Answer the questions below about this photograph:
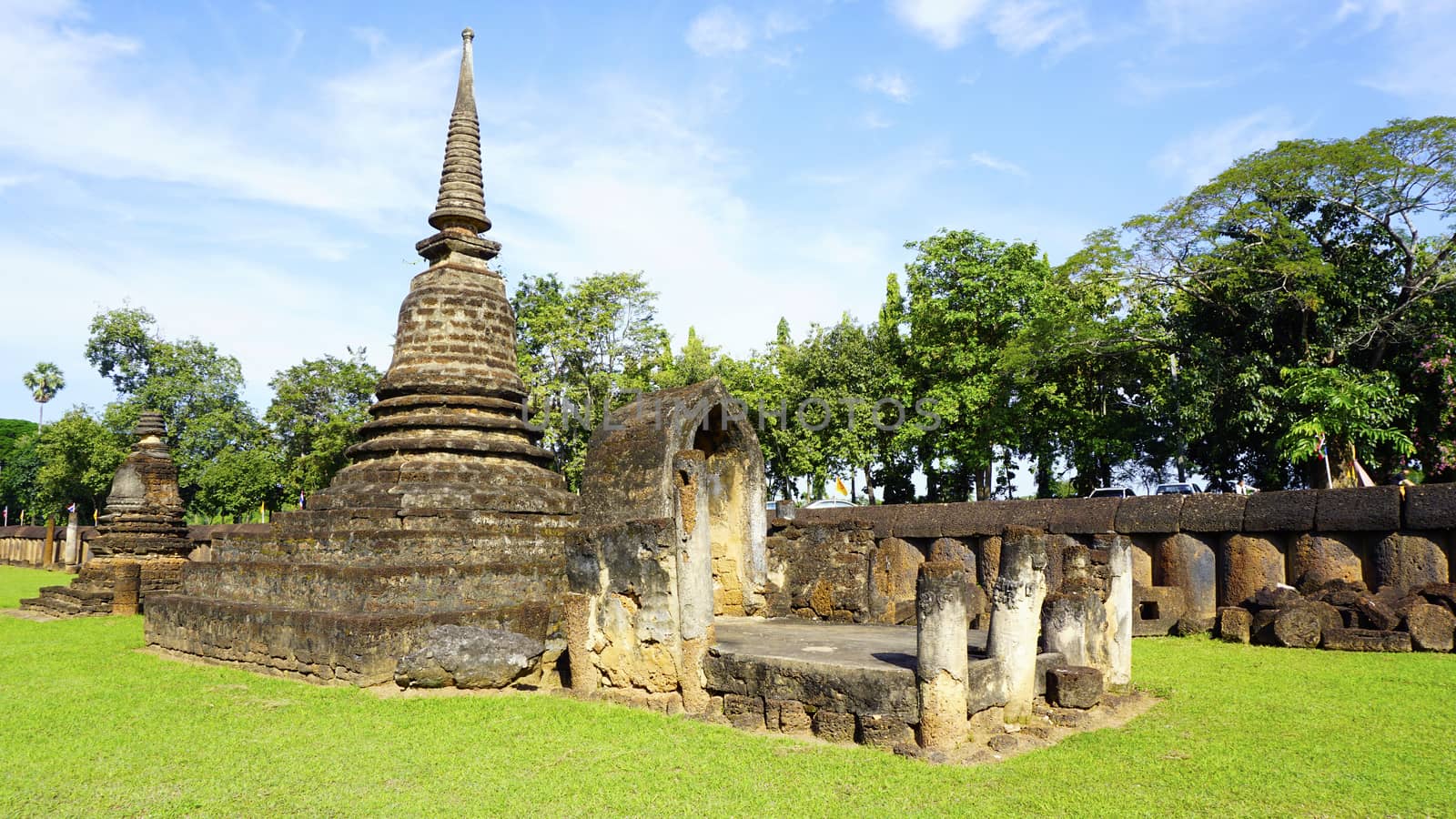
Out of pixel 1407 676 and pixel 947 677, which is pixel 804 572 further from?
pixel 1407 676

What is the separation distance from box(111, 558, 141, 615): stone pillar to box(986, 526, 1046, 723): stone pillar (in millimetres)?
16784

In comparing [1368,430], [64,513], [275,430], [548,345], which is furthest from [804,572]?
[64,513]

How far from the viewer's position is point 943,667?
679 centimetres

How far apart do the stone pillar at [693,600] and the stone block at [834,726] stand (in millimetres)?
1176

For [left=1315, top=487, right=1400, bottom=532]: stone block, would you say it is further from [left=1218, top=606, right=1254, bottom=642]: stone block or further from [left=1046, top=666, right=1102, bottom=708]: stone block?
[left=1046, top=666, right=1102, bottom=708]: stone block

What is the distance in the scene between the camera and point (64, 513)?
160 ft

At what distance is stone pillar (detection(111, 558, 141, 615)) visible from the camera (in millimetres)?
18109

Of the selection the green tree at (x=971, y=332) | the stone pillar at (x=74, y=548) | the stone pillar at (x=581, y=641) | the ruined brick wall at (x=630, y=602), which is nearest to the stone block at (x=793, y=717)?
the ruined brick wall at (x=630, y=602)

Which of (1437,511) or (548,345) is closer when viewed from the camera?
(1437,511)

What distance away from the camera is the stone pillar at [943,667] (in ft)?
22.3

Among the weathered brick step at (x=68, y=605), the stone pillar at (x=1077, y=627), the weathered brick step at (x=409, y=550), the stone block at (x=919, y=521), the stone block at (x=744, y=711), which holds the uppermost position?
the stone block at (x=919, y=521)

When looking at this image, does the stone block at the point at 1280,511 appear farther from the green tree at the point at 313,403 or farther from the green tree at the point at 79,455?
the green tree at the point at 79,455

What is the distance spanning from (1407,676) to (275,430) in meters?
37.9

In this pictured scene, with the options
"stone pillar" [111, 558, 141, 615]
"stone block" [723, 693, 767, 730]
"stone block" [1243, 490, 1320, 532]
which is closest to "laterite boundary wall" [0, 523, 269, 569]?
"stone pillar" [111, 558, 141, 615]
